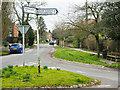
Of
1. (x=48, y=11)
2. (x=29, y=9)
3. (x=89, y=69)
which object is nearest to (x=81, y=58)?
(x=89, y=69)

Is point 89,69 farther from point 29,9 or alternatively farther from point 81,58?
point 81,58

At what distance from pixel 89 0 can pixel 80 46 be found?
58.4ft

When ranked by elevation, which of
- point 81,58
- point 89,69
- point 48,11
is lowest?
point 81,58

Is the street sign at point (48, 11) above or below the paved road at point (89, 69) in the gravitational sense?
above

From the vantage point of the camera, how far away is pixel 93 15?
708 inches

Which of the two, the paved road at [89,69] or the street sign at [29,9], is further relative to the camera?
the street sign at [29,9]

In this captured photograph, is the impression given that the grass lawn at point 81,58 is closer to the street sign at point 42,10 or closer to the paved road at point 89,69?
the paved road at point 89,69

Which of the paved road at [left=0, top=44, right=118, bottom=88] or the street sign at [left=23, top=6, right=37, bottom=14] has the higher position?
the street sign at [left=23, top=6, right=37, bottom=14]

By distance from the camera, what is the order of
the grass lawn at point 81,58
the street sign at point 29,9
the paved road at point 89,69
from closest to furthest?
the paved road at point 89,69, the street sign at point 29,9, the grass lawn at point 81,58

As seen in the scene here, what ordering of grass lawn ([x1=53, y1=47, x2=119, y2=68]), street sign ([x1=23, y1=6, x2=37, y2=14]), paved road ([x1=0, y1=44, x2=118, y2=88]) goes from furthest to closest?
grass lawn ([x1=53, y1=47, x2=119, y2=68]), street sign ([x1=23, y1=6, x2=37, y2=14]), paved road ([x1=0, y1=44, x2=118, y2=88])

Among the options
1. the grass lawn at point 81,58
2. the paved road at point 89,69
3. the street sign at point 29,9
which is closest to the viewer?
the paved road at point 89,69

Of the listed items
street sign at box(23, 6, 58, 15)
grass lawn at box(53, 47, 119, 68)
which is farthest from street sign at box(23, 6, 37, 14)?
grass lawn at box(53, 47, 119, 68)

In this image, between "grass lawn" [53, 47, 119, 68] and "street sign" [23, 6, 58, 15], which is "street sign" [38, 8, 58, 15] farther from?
"grass lawn" [53, 47, 119, 68]

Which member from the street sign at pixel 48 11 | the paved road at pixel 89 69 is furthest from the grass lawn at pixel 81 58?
the street sign at pixel 48 11
